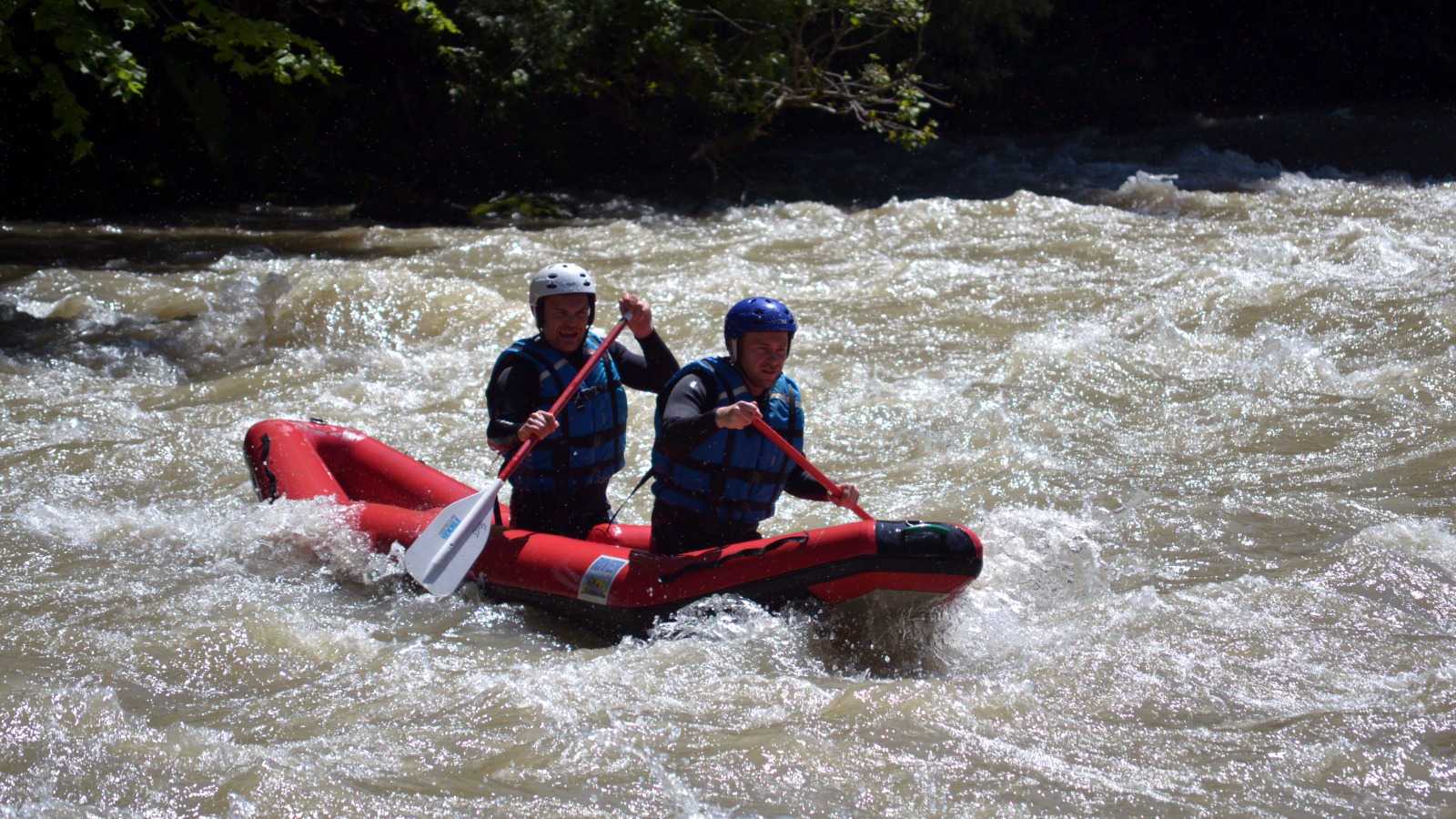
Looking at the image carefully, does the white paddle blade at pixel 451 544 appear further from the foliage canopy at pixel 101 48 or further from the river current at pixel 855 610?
the foliage canopy at pixel 101 48

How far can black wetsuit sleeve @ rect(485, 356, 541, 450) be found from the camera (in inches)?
133

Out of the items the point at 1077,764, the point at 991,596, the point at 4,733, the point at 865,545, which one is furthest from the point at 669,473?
the point at 4,733

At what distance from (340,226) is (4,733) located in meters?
8.79

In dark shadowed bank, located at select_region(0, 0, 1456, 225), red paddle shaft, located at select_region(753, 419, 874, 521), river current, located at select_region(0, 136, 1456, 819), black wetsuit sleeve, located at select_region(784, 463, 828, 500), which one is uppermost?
dark shadowed bank, located at select_region(0, 0, 1456, 225)

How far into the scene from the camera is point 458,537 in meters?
3.36

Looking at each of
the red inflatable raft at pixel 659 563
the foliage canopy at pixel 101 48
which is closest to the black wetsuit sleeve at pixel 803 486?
the red inflatable raft at pixel 659 563

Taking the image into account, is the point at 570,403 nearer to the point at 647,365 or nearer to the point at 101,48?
the point at 647,365

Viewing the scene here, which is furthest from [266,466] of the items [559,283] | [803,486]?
[803,486]

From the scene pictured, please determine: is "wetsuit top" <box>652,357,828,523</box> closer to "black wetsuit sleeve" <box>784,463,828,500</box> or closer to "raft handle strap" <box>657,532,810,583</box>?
"black wetsuit sleeve" <box>784,463,828,500</box>

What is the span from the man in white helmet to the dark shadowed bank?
7413 millimetres

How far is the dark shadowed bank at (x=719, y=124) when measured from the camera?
11273 millimetres

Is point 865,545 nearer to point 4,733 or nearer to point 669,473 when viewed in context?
point 669,473

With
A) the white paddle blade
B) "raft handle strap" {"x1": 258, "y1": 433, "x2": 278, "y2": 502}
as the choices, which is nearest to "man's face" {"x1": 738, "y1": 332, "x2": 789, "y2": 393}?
the white paddle blade

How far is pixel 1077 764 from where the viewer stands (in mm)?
2590
